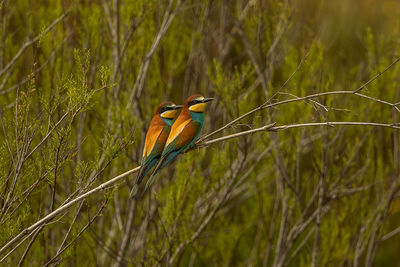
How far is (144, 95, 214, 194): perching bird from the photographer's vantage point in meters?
3.11

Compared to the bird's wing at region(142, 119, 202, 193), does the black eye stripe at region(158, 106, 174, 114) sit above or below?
above

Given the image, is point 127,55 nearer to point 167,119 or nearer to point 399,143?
point 167,119

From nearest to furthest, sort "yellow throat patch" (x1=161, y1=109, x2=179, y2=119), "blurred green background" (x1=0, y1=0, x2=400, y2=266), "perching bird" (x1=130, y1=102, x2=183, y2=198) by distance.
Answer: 1. "perching bird" (x1=130, y1=102, x2=183, y2=198)
2. "yellow throat patch" (x1=161, y1=109, x2=179, y2=119)
3. "blurred green background" (x1=0, y1=0, x2=400, y2=266)

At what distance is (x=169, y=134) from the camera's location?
10.8 feet

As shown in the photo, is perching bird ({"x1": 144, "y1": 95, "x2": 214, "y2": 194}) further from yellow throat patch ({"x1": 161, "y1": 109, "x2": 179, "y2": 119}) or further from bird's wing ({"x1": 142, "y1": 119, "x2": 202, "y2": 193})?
yellow throat patch ({"x1": 161, "y1": 109, "x2": 179, "y2": 119})

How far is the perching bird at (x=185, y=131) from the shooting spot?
3.11 meters

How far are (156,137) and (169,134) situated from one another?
0.08 m

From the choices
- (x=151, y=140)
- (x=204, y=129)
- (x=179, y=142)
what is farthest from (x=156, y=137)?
(x=204, y=129)

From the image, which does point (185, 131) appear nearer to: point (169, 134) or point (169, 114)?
point (169, 134)

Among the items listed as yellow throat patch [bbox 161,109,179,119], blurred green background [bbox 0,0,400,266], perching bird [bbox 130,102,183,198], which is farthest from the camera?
blurred green background [bbox 0,0,400,266]

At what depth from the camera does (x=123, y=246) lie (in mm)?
4602

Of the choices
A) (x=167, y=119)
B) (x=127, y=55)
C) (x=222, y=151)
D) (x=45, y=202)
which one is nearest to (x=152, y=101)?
(x=127, y=55)

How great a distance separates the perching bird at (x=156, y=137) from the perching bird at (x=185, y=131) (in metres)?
0.05

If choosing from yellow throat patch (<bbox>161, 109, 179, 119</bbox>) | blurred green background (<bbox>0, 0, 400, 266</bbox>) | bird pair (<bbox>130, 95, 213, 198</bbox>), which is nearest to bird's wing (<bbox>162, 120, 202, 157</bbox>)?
bird pair (<bbox>130, 95, 213, 198</bbox>)
